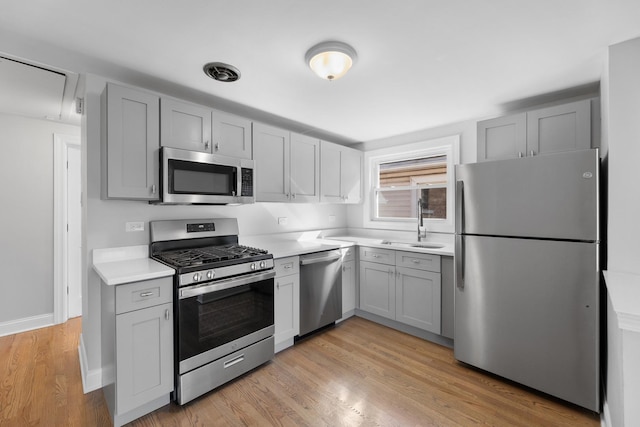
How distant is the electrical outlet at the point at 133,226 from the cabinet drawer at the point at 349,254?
2.02 m

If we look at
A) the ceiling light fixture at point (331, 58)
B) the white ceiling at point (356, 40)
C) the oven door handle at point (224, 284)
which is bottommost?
the oven door handle at point (224, 284)

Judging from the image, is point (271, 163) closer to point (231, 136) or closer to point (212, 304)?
point (231, 136)

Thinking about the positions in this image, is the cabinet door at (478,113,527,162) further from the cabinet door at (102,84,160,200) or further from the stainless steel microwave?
the cabinet door at (102,84,160,200)

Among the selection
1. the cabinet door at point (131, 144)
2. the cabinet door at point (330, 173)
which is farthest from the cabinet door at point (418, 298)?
the cabinet door at point (131, 144)

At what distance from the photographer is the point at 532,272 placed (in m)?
2.07

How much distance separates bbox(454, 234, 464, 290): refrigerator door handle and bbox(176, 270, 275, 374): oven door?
1564mm

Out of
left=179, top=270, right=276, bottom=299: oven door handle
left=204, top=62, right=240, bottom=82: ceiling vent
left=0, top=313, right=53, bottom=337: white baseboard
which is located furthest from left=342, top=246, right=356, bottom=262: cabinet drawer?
left=0, top=313, right=53, bottom=337: white baseboard

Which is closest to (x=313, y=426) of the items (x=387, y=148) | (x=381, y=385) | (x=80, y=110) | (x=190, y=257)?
(x=381, y=385)

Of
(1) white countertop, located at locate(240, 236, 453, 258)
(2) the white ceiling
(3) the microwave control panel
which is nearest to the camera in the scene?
(2) the white ceiling

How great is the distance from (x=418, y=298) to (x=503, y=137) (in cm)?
174

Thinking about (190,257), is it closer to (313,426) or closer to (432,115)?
(313,426)

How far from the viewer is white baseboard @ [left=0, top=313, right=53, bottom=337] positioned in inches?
117

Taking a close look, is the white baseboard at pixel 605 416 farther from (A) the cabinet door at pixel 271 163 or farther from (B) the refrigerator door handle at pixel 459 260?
(A) the cabinet door at pixel 271 163

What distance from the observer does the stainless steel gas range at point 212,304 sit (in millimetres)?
1926
